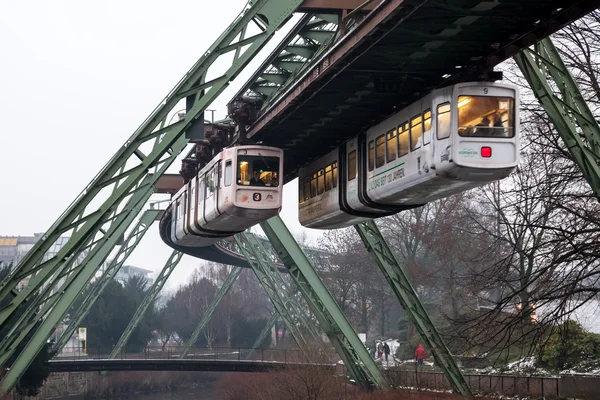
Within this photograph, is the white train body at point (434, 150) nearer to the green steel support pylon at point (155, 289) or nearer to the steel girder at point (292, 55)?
the steel girder at point (292, 55)

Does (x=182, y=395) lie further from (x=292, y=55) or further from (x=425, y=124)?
(x=425, y=124)

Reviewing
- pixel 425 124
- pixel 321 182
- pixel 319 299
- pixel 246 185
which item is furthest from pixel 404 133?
pixel 319 299

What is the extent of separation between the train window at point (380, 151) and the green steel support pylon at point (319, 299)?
30.7 feet

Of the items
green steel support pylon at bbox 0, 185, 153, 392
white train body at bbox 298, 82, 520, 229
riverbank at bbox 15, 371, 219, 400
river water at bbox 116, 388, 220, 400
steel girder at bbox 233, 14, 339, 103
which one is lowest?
river water at bbox 116, 388, 220, 400

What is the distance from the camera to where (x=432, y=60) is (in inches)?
685

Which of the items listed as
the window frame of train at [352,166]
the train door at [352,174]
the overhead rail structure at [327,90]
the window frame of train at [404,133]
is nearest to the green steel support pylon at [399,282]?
the overhead rail structure at [327,90]

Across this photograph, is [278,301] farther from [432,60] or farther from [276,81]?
[432,60]

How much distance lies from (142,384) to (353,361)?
37240 mm

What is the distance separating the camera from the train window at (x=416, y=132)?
17891 millimetres

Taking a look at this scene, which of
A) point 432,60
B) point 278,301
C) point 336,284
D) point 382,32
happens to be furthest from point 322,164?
point 336,284

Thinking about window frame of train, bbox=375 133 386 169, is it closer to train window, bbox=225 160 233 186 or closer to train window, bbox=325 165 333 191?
train window, bbox=325 165 333 191

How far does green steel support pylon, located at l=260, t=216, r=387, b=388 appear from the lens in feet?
A: 97.7

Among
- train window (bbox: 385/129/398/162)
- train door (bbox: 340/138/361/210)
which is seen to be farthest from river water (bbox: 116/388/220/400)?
train window (bbox: 385/129/398/162)

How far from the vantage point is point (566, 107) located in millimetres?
16812
